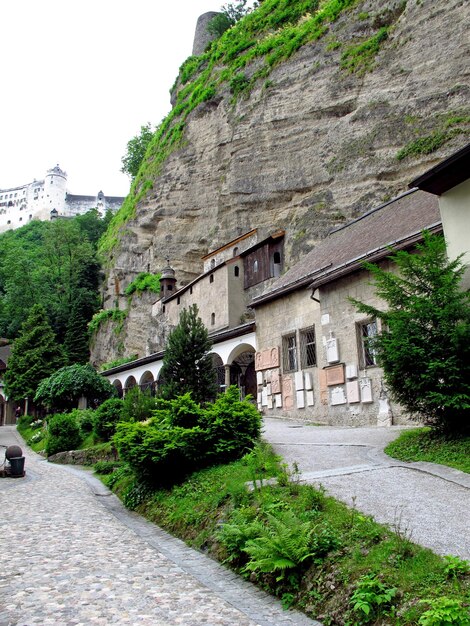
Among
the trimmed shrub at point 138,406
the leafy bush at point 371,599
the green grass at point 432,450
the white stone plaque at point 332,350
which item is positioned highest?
the white stone plaque at point 332,350

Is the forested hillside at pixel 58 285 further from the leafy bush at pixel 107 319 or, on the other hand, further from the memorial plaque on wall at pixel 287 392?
the memorial plaque on wall at pixel 287 392

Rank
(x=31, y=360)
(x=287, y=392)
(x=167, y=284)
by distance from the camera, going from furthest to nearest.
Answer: (x=167, y=284) → (x=31, y=360) → (x=287, y=392)

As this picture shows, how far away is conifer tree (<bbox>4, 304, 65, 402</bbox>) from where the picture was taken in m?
44.6

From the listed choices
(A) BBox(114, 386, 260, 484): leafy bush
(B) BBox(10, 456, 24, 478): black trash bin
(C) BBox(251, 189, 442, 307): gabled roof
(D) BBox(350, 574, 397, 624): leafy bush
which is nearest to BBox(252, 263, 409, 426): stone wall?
(C) BBox(251, 189, 442, 307): gabled roof

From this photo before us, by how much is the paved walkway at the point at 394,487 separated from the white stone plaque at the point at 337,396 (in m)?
4.97

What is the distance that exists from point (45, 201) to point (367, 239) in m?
130

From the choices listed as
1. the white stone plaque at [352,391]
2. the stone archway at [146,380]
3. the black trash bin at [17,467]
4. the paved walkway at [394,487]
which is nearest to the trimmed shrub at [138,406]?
the black trash bin at [17,467]

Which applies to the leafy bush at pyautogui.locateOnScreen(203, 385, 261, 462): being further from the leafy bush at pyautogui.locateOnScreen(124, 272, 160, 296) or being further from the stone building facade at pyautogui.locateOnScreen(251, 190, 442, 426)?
the leafy bush at pyautogui.locateOnScreen(124, 272, 160, 296)

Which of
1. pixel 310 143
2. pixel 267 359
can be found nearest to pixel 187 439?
pixel 267 359

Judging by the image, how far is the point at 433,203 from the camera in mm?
19062

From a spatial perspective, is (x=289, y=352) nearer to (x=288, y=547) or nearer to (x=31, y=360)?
(x=288, y=547)

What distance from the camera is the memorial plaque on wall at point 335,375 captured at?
58.1 ft

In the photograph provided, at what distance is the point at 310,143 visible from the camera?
37.7 meters

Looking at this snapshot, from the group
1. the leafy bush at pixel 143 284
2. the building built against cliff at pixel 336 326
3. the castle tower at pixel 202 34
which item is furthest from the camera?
the castle tower at pixel 202 34
